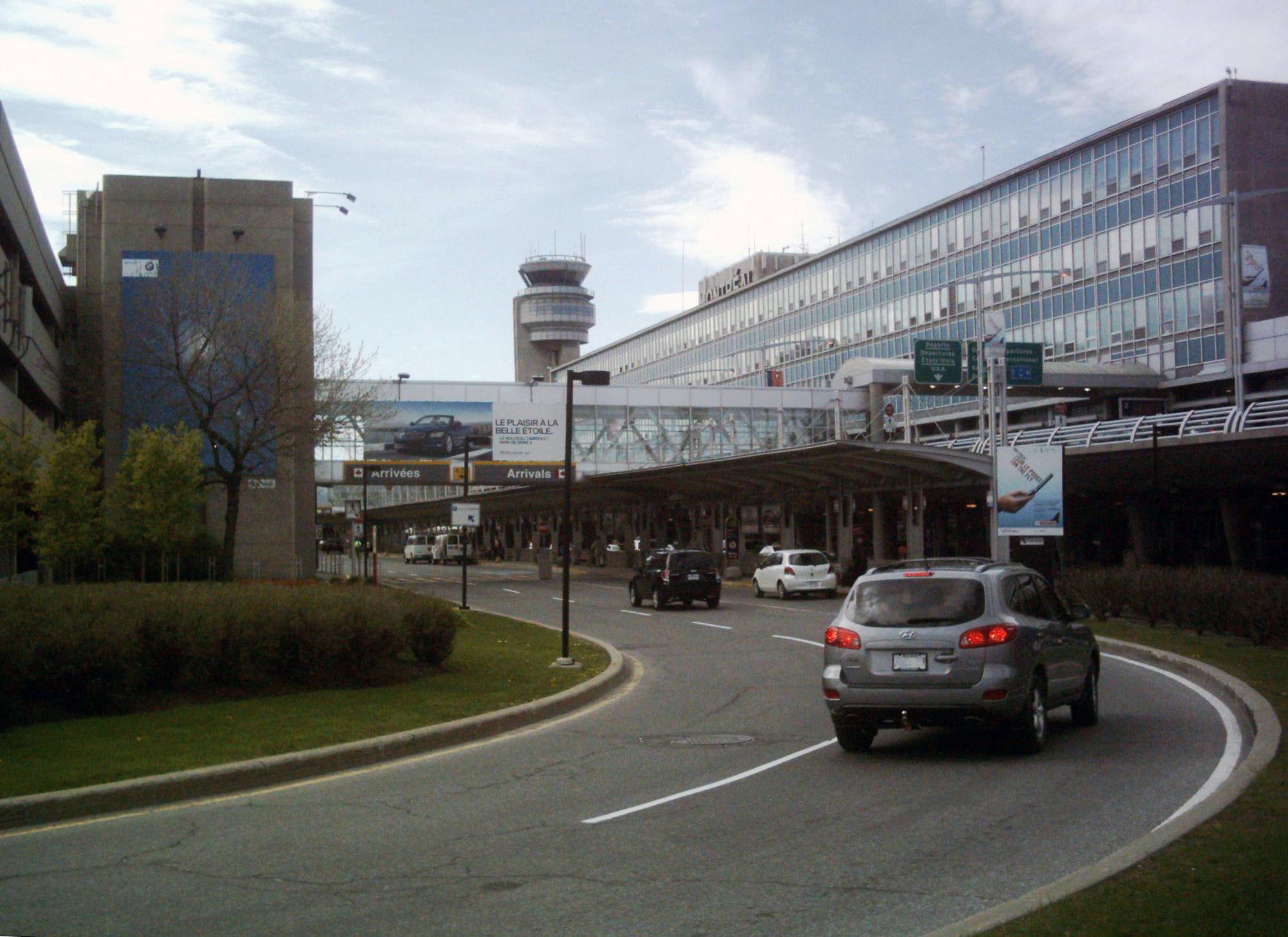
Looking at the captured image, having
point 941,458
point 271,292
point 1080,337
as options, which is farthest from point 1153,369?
point 271,292

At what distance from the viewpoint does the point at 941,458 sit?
40281 mm

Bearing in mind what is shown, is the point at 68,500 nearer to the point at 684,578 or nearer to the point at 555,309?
the point at 684,578

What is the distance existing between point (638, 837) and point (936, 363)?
45628mm

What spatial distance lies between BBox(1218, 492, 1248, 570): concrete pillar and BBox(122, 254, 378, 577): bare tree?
32154 mm

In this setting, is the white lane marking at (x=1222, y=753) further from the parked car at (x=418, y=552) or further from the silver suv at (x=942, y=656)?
the parked car at (x=418, y=552)

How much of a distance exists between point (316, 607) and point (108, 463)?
31.6 m

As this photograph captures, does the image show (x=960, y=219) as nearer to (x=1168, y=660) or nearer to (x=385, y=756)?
(x=1168, y=660)

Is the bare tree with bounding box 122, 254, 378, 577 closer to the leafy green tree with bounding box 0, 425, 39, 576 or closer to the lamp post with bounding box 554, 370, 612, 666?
the leafy green tree with bounding box 0, 425, 39, 576

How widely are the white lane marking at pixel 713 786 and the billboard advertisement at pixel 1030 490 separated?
1993 centimetres

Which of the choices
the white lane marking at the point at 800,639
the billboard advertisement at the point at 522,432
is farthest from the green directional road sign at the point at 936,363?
the white lane marking at the point at 800,639

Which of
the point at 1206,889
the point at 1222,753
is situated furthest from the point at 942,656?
the point at 1206,889

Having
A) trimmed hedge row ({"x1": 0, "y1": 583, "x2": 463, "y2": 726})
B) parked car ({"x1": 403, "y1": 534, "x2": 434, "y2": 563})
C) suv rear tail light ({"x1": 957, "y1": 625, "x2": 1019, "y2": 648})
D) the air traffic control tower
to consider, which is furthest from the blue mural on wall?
the air traffic control tower

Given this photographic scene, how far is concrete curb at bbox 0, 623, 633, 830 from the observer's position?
9711mm

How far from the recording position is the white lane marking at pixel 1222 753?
30.0ft
